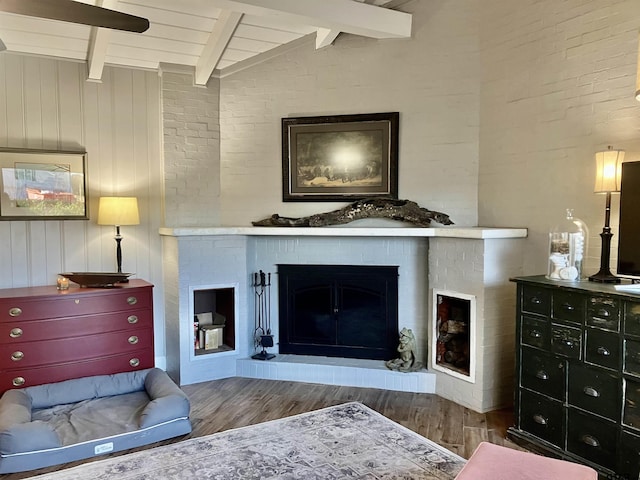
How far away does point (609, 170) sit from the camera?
2906 mm

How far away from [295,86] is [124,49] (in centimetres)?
153

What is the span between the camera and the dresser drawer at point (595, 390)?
2571 millimetres

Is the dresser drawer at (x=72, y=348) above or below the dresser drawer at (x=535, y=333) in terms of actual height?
below

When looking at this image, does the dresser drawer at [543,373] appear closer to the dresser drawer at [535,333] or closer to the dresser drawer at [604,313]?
the dresser drawer at [535,333]

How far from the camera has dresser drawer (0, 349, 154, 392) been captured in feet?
12.0

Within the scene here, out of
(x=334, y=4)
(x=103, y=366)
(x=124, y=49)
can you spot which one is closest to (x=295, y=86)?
(x=334, y=4)

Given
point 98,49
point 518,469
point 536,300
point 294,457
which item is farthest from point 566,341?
point 98,49

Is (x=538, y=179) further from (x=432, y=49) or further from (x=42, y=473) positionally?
(x=42, y=473)

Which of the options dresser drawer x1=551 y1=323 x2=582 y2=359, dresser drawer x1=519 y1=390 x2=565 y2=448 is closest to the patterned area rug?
dresser drawer x1=519 y1=390 x2=565 y2=448

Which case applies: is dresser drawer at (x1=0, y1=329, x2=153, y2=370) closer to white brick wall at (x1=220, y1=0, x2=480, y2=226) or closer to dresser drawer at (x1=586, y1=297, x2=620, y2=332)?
white brick wall at (x1=220, y1=0, x2=480, y2=226)

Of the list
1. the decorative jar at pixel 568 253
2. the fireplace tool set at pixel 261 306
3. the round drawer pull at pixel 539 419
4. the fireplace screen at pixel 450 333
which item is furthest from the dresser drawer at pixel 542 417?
the fireplace tool set at pixel 261 306

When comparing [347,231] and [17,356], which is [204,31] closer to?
[347,231]

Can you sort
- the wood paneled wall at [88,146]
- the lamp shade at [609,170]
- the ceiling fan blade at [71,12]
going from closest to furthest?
the ceiling fan blade at [71,12] → the lamp shade at [609,170] → the wood paneled wall at [88,146]

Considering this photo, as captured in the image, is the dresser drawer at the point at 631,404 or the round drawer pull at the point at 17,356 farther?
the round drawer pull at the point at 17,356
